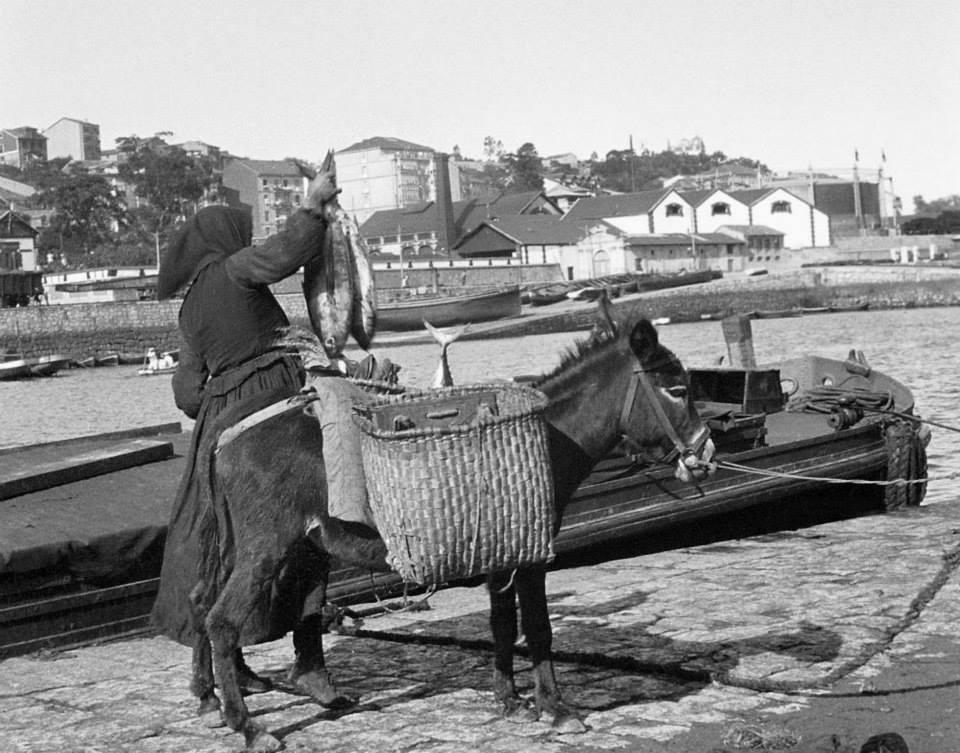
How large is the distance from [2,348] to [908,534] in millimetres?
72333

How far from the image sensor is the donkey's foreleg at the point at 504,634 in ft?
21.3

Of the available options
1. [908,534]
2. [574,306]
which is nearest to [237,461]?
[908,534]

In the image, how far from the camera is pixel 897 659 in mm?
7434

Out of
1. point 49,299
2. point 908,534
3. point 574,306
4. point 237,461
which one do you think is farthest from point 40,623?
point 49,299

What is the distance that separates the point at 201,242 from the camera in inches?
277

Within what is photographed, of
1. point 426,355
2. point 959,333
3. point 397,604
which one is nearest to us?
point 397,604

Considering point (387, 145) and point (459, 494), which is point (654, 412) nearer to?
point (459, 494)

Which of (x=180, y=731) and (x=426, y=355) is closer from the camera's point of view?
(x=180, y=731)

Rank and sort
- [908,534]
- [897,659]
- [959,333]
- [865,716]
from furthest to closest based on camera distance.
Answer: [959,333]
[908,534]
[897,659]
[865,716]

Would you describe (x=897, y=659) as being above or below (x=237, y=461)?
below

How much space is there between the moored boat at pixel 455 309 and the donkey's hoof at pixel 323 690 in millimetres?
68567

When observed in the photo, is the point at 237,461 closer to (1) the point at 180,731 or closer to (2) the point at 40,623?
(1) the point at 180,731

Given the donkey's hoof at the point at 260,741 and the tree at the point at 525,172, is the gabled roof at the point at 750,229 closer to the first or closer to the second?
the tree at the point at 525,172

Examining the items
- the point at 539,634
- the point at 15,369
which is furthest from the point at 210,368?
the point at 15,369
